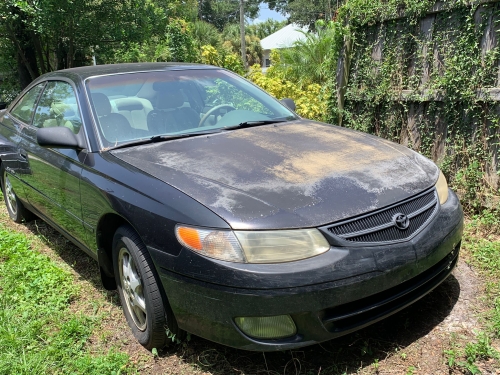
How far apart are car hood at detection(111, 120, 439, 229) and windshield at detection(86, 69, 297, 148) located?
24cm

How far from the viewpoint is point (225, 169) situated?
2.46 meters

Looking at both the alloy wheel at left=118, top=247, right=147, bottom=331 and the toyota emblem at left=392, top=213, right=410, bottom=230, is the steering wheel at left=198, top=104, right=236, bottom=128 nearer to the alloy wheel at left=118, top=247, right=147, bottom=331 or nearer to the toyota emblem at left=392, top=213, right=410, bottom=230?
the alloy wheel at left=118, top=247, right=147, bottom=331

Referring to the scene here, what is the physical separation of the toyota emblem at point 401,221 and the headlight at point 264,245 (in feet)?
1.37

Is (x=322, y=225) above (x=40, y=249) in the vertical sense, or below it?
above

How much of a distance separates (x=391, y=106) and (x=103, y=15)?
24.5ft

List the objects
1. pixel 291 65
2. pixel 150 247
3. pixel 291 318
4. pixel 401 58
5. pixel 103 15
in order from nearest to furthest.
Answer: pixel 291 318 → pixel 150 247 → pixel 401 58 → pixel 103 15 → pixel 291 65

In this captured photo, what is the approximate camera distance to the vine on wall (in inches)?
157

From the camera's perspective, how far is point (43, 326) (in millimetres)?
2885

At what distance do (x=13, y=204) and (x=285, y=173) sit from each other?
12.1 ft

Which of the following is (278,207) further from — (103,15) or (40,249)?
(103,15)

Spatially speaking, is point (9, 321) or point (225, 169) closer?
point (225, 169)

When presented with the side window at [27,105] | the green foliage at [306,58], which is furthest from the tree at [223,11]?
the side window at [27,105]

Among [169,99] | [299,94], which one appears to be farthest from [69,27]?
[169,99]

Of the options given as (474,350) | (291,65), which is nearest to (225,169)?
(474,350)
